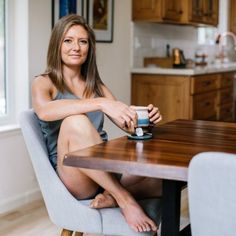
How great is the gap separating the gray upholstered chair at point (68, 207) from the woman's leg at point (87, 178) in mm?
42

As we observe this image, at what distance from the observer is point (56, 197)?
1846mm

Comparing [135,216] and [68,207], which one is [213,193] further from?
[68,207]

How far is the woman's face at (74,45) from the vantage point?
2135 mm

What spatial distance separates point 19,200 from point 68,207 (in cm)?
159

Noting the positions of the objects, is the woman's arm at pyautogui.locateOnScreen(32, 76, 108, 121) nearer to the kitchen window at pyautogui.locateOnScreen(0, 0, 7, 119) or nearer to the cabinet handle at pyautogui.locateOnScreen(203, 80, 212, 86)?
the kitchen window at pyautogui.locateOnScreen(0, 0, 7, 119)

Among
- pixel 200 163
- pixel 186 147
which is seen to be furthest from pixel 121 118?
pixel 200 163

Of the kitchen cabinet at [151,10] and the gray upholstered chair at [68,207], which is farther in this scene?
the kitchen cabinet at [151,10]

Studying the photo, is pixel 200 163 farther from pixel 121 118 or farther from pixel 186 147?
pixel 121 118

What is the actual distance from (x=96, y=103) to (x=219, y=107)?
128 inches

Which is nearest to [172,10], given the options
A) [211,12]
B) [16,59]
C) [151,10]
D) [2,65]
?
[151,10]

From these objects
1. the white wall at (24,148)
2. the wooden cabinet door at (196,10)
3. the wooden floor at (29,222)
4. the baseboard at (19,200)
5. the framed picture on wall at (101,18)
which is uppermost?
the wooden cabinet door at (196,10)

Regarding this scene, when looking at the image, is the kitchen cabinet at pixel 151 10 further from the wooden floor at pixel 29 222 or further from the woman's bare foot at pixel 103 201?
the woman's bare foot at pixel 103 201

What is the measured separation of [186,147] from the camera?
167cm

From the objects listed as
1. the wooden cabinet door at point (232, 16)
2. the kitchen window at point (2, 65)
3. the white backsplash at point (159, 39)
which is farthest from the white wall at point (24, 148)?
the wooden cabinet door at point (232, 16)
